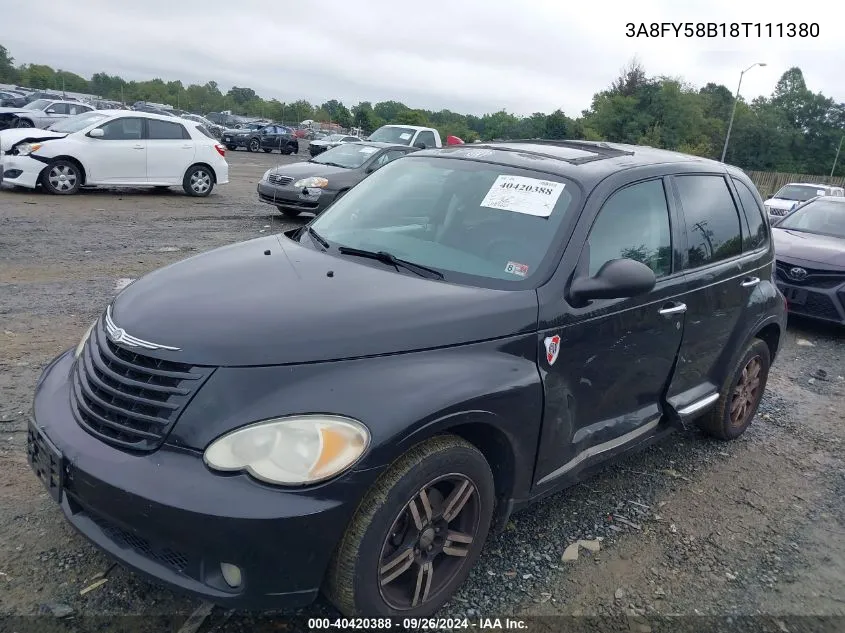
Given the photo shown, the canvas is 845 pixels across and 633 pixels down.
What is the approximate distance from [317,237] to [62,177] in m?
11.2

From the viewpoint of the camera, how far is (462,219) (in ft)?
11.0

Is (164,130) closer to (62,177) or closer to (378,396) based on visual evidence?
(62,177)

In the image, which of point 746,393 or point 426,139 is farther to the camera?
point 426,139

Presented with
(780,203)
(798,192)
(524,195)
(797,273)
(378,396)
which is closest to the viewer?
(378,396)

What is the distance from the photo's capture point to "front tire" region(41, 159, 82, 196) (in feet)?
41.5

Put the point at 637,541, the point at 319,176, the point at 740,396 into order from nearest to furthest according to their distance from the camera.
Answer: the point at 637,541
the point at 740,396
the point at 319,176

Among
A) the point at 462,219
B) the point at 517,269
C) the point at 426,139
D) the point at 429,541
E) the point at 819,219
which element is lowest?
the point at 429,541

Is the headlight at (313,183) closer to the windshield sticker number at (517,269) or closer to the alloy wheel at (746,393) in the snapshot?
the alloy wheel at (746,393)

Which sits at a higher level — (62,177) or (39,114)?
(39,114)

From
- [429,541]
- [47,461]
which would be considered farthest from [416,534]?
[47,461]

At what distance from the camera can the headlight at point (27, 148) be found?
12.5 meters

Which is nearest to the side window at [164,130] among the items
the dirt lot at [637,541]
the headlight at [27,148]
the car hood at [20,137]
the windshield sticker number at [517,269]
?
the car hood at [20,137]

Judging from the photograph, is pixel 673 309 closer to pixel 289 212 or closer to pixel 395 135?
pixel 289 212

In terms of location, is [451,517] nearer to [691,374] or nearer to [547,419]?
[547,419]
